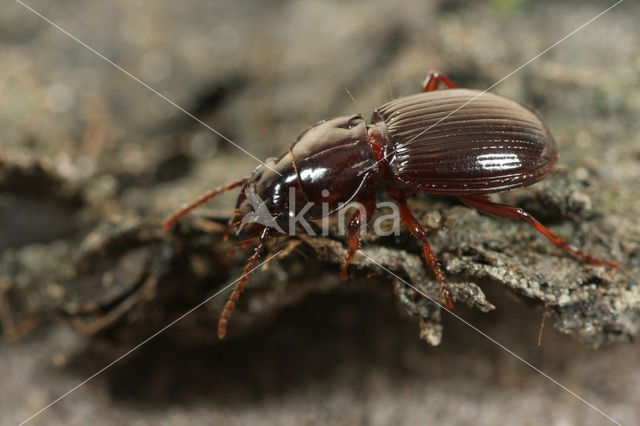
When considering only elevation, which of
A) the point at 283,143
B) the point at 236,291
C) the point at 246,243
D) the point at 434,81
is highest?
the point at 434,81

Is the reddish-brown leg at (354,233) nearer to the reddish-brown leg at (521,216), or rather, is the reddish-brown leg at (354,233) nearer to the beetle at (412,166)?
the beetle at (412,166)

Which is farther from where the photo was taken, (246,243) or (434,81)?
(434,81)

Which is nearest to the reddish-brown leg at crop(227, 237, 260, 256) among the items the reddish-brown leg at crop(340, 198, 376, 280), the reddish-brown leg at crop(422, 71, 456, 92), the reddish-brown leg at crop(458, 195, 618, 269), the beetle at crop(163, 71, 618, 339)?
the beetle at crop(163, 71, 618, 339)

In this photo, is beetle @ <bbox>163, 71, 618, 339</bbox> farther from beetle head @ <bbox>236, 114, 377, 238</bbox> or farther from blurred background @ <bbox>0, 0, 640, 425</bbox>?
blurred background @ <bbox>0, 0, 640, 425</bbox>

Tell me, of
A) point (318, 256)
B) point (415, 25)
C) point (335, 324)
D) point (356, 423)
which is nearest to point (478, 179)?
point (318, 256)

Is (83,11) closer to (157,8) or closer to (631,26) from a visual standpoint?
(157,8)

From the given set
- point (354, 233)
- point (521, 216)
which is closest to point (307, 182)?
point (354, 233)

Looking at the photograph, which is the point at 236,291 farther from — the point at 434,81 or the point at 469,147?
the point at 434,81

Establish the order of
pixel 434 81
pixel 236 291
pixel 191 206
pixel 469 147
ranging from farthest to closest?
pixel 434 81
pixel 191 206
pixel 469 147
pixel 236 291
